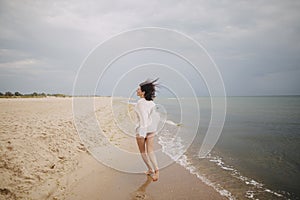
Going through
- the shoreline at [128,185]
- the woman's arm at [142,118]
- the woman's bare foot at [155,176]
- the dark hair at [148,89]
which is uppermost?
the dark hair at [148,89]

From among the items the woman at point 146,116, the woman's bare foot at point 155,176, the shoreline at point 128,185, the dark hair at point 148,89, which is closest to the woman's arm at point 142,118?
the woman at point 146,116

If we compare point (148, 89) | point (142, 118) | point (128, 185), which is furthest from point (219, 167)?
point (148, 89)

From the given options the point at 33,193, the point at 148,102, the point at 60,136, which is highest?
the point at 148,102

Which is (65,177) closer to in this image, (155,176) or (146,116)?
(155,176)

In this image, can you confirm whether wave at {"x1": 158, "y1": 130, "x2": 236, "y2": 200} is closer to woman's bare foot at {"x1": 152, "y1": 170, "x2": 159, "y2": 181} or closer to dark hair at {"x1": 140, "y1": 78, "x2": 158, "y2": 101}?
woman's bare foot at {"x1": 152, "y1": 170, "x2": 159, "y2": 181}

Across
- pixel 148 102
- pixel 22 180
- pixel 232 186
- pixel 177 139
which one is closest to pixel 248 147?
pixel 177 139

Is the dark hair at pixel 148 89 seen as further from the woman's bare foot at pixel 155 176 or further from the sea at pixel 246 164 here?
the sea at pixel 246 164

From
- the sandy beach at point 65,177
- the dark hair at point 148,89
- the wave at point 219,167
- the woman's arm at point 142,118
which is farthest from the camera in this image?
the dark hair at point 148,89

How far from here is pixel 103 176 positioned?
5.20 m

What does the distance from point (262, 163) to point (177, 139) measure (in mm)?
4264

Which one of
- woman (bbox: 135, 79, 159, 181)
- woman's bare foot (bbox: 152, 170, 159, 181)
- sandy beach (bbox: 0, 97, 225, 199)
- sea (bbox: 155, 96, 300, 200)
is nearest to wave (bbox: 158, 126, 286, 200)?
sea (bbox: 155, 96, 300, 200)

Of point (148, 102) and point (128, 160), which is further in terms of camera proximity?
point (128, 160)

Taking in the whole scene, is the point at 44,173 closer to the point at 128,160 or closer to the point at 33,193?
the point at 33,193

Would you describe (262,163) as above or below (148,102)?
below
